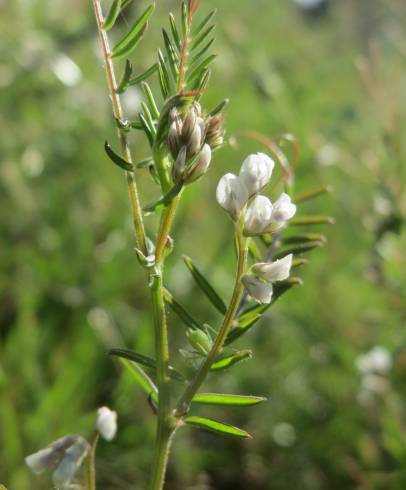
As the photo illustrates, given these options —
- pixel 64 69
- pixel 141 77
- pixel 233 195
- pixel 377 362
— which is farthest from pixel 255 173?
pixel 64 69

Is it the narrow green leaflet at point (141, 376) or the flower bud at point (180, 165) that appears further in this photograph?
the narrow green leaflet at point (141, 376)

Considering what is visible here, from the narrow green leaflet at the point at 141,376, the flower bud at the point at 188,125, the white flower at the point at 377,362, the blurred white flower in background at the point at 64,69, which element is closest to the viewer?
the flower bud at the point at 188,125

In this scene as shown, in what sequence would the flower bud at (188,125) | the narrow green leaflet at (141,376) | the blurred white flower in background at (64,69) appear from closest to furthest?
1. the flower bud at (188,125)
2. the narrow green leaflet at (141,376)
3. the blurred white flower in background at (64,69)

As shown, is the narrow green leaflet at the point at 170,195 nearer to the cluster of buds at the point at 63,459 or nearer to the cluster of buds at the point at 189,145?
the cluster of buds at the point at 189,145

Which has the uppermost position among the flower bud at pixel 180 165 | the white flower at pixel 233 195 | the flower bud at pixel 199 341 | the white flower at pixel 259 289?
the flower bud at pixel 180 165

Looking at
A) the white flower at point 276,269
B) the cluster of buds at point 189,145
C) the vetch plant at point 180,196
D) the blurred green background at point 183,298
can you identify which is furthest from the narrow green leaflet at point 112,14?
the blurred green background at point 183,298

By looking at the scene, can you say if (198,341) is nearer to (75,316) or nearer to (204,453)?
(204,453)
